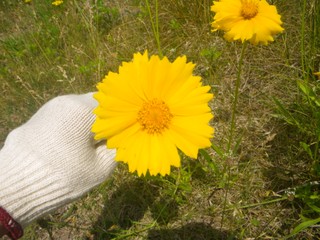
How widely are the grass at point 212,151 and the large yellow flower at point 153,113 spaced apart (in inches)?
12.8

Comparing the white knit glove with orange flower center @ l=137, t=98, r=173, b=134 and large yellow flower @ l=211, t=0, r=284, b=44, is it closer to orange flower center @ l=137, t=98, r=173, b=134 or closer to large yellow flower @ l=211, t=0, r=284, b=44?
orange flower center @ l=137, t=98, r=173, b=134

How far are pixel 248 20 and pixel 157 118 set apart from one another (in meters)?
0.49

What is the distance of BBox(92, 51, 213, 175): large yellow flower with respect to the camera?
932mm

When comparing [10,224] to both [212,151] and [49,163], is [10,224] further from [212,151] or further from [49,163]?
[212,151]

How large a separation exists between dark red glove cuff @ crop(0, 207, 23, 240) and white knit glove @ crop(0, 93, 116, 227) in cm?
2

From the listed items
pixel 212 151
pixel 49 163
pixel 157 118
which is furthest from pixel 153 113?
pixel 212 151

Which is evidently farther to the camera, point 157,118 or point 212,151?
point 212,151

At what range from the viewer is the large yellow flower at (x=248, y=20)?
1109 millimetres

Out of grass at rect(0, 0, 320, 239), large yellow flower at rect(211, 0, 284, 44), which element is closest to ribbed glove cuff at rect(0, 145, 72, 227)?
grass at rect(0, 0, 320, 239)

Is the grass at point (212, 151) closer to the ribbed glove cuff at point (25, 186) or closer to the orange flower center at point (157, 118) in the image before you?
the orange flower center at point (157, 118)

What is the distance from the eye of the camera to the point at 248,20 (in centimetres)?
116

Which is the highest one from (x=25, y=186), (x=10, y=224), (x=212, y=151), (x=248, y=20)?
(x=248, y=20)

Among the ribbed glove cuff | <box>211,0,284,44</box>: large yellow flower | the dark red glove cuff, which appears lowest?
the dark red glove cuff

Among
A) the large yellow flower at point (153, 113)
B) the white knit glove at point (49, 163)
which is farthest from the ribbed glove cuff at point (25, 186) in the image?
the large yellow flower at point (153, 113)
